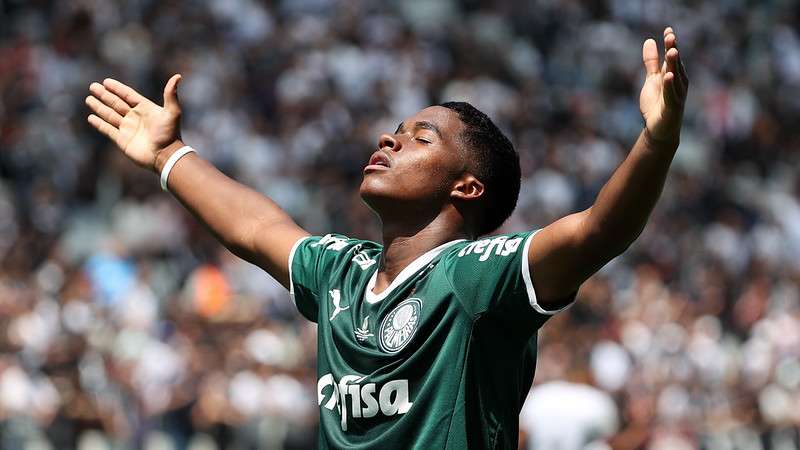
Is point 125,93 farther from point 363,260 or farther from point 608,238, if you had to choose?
point 608,238

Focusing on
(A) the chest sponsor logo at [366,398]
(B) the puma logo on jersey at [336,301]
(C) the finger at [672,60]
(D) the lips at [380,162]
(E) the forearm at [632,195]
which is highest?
(C) the finger at [672,60]

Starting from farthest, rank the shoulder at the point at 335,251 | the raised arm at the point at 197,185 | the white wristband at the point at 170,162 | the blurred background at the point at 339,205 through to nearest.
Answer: the blurred background at the point at 339,205
the white wristband at the point at 170,162
the raised arm at the point at 197,185
the shoulder at the point at 335,251

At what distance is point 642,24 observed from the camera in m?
20.2

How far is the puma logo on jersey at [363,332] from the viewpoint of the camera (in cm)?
406

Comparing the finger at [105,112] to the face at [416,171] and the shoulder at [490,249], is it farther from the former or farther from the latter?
the shoulder at [490,249]

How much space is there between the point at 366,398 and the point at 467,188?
828 mm

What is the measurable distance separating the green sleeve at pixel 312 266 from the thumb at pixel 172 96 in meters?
0.75

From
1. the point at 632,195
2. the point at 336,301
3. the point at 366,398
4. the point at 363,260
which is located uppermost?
the point at 632,195

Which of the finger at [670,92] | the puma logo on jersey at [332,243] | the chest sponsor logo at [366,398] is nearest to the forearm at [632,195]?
the finger at [670,92]

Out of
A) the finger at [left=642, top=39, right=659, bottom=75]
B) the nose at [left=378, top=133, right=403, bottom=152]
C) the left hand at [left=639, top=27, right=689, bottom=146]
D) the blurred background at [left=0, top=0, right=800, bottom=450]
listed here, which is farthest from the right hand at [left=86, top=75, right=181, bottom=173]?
the blurred background at [left=0, top=0, right=800, bottom=450]

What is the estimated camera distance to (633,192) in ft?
11.4

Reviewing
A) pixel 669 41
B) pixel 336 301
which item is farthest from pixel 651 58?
pixel 336 301

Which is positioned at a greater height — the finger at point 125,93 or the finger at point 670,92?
the finger at point 125,93

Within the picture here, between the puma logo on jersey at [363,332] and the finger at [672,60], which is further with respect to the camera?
the puma logo on jersey at [363,332]
